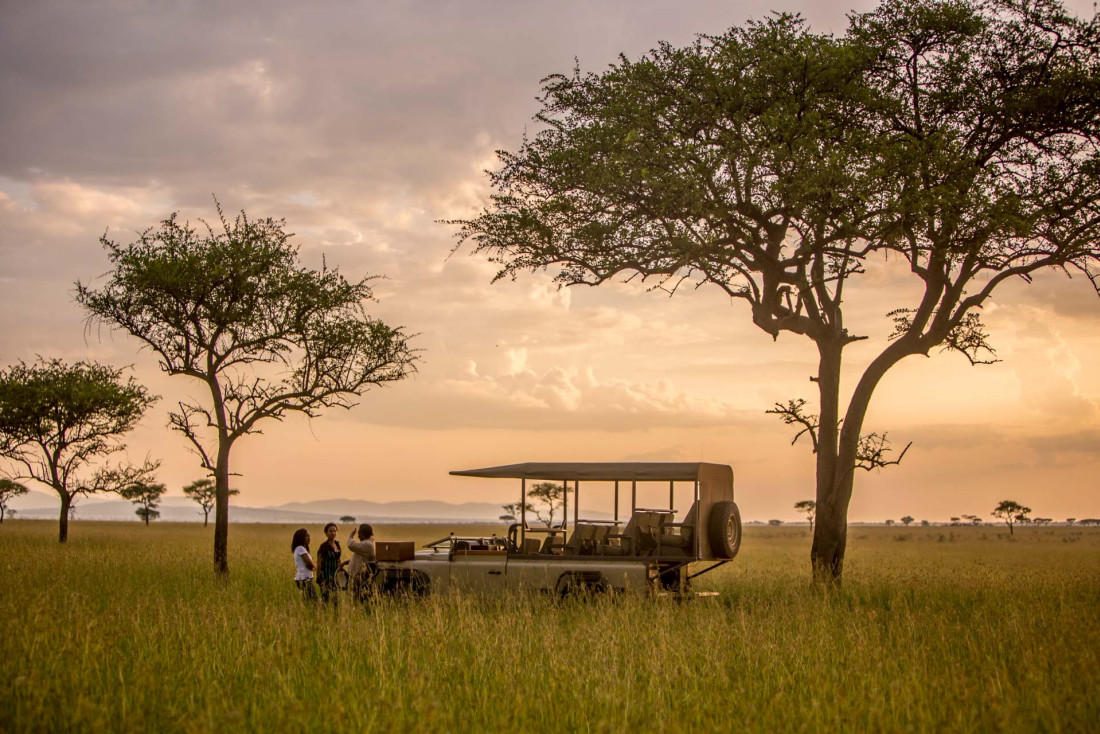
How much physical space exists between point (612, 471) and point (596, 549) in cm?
130

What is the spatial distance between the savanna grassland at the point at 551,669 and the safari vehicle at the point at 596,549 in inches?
22.3

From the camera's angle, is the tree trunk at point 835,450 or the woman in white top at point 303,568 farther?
the tree trunk at point 835,450

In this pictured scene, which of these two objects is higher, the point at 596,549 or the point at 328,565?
the point at 596,549

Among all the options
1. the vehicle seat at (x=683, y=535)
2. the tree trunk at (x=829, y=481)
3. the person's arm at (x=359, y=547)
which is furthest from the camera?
the tree trunk at (x=829, y=481)

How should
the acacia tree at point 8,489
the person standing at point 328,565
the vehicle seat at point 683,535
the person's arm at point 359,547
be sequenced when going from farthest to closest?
1. the acacia tree at point 8,489
2. the person's arm at point 359,547
3. the vehicle seat at point 683,535
4. the person standing at point 328,565

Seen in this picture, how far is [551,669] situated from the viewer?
923 cm

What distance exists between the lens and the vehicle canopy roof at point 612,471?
14.8 meters

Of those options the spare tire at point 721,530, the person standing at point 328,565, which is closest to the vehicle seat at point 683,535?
the spare tire at point 721,530

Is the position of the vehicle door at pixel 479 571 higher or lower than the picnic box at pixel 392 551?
lower

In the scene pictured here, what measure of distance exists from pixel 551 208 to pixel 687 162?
130 inches

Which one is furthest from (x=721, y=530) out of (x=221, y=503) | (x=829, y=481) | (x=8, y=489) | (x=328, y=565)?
(x=8, y=489)

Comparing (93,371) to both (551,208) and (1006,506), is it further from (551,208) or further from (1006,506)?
(1006,506)

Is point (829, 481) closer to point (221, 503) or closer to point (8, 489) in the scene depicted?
point (221, 503)

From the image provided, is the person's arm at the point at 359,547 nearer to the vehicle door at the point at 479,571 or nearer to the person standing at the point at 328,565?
the person standing at the point at 328,565
